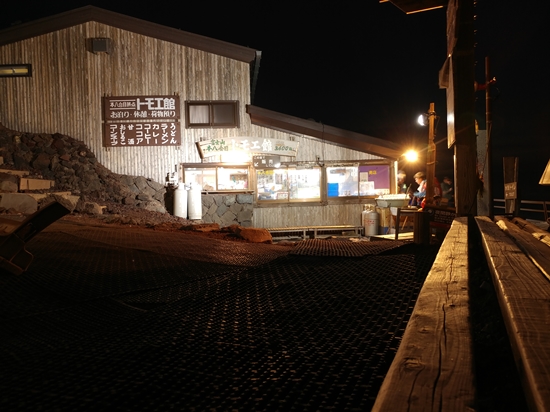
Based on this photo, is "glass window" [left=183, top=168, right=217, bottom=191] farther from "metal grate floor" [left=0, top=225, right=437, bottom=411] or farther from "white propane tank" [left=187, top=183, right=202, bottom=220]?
"metal grate floor" [left=0, top=225, right=437, bottom=411]

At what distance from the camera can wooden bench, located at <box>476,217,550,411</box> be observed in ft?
4.32

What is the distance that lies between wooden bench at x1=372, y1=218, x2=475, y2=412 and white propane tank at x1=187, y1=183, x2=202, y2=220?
46.1 ft

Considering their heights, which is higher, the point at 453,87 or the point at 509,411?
the point at 453,87

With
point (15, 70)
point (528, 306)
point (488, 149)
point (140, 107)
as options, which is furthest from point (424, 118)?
point (15, 70)

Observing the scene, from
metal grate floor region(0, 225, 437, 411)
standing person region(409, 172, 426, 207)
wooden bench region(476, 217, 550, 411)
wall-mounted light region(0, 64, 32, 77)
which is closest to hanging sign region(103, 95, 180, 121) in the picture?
wall-mounted light region(0, 64, 32, 77)

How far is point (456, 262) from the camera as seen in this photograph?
131 inches

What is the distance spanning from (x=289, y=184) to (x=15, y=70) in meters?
11.4

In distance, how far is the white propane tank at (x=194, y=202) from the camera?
52.7 ft

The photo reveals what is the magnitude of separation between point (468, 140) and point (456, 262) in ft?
12.0

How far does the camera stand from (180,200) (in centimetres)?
1602

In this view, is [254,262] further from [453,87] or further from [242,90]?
[242,90]

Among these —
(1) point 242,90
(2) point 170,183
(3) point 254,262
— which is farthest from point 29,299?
(1) point 242,90

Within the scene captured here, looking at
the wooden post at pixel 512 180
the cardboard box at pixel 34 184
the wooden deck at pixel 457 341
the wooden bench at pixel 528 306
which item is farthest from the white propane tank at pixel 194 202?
the wooden deck at pixel 457 341

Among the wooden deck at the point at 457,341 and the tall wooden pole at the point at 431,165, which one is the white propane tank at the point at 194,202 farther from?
the wooden deck at the point at 457,341
